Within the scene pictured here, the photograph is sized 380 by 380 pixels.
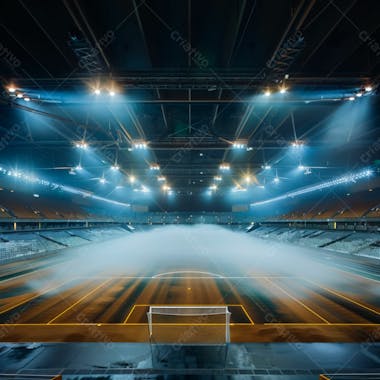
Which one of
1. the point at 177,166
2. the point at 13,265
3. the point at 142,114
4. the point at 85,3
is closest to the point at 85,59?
the point at 85,3

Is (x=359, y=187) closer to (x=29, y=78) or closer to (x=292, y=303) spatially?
(x=292, y=303)

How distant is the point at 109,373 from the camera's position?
476cm

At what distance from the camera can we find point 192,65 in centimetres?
873

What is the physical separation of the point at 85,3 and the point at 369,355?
38.2ft

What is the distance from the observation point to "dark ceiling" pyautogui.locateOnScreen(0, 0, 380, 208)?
6.66m

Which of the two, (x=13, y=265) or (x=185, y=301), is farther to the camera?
(x=13, y=265)

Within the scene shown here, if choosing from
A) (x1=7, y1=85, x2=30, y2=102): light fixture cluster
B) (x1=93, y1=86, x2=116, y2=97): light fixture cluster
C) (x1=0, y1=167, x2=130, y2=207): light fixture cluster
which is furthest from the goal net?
(x1=0, y1=167, x2=130, y2=207): light fixture cluster

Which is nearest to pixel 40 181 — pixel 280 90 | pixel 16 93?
pixel 16 93

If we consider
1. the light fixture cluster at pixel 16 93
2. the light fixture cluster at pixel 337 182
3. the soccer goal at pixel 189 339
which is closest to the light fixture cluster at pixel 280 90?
the soccer goal at pixel 189 339

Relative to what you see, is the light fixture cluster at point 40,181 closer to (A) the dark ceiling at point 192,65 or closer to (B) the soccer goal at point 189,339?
(A) the dark ceiling at point 192,65

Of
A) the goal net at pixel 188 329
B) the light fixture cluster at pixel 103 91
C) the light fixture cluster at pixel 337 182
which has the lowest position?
the goal net at pixel 188 329

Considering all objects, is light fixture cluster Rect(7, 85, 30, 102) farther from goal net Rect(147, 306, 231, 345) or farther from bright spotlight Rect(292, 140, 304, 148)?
bright spotlight Rect(292, 140, 304, 148)

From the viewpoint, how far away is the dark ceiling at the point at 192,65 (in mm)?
6660

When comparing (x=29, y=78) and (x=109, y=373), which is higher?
(x=29, y=78)
